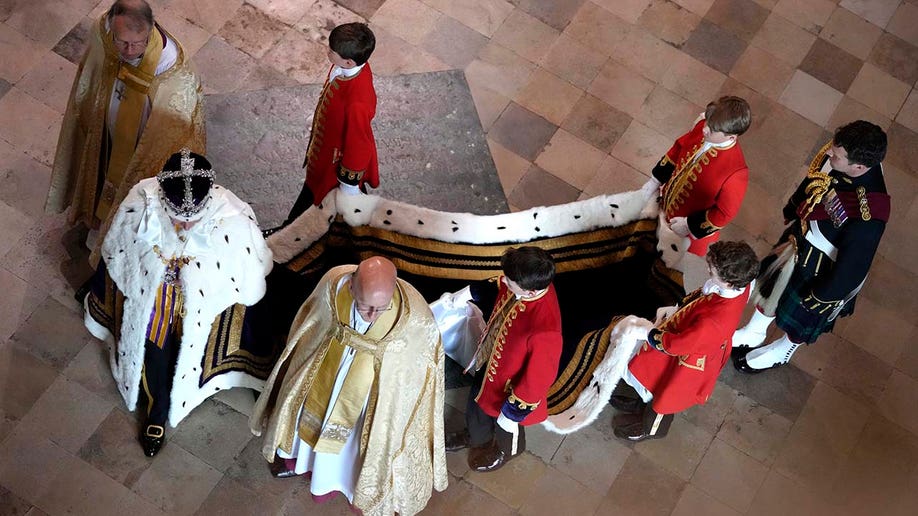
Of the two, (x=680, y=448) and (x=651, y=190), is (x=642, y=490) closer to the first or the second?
(x=680, y=448)

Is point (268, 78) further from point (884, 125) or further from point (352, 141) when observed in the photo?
point (884, 125)

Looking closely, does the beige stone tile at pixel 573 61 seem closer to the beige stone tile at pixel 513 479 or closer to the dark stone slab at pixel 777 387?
the dark stone slab at pixel 777 387

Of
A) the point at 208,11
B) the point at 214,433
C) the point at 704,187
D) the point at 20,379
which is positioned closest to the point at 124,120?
the point at 20,379

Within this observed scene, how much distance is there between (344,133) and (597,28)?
2.48 meters

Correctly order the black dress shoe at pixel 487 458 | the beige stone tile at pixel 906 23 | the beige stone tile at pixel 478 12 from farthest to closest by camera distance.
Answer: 1. the beige stone tile at pixel 906 23
2. the beige stone tile at pixel 478 12
3. the black dress shoe at pixel 487 458

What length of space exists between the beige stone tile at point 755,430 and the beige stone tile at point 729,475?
39 mm

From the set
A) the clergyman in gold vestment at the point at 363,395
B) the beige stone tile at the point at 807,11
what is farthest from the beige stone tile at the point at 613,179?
the clergyman in gold vestment at the point at 363,395

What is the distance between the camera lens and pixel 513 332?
3.89 m

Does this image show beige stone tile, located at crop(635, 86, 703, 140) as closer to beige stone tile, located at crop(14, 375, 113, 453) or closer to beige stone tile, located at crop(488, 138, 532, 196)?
beige stone tile, located at crop(488, 138, 532, 196)

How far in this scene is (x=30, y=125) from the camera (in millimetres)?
5438

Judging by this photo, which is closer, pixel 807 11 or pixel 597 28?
pixel 597 28

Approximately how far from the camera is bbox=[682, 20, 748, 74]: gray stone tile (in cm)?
636

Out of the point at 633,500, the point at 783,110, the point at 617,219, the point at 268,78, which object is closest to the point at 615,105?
the point at 783,110

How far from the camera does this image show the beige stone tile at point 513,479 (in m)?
4.64
